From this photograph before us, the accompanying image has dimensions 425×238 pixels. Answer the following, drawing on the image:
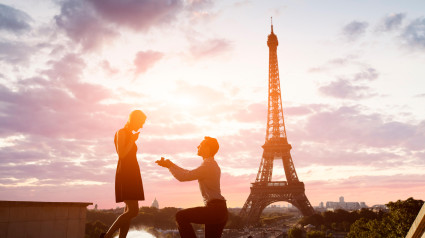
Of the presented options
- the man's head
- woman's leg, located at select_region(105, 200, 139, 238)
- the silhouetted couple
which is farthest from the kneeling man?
woman's leg, located at select_region(105, 200, 139, 238)

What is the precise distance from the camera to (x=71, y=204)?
8914 mm

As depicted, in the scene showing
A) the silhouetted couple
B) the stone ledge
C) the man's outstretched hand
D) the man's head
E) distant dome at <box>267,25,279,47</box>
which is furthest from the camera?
distant dome at <box>267,25,279,47</box>

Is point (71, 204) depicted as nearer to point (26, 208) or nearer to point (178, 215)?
point (26, 208)

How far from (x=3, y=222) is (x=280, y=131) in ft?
201

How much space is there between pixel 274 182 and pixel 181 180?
59105 millimetres

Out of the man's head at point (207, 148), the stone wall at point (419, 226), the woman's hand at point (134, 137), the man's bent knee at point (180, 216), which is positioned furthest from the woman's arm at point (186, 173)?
the stone wall at point (419, 226)

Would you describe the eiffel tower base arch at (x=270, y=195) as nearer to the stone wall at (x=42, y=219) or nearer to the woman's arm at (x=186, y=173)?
the stone wall at (x=42, y=219)

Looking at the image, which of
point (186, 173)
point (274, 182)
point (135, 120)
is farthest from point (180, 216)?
point (274, 182)

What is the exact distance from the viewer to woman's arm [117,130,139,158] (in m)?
6.22

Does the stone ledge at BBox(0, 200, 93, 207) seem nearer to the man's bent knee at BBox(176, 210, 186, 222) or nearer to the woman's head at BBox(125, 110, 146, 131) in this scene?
the woman's head at BBox(125, 110, 146, 131)

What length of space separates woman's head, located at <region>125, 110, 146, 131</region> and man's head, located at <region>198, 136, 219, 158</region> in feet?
4.26

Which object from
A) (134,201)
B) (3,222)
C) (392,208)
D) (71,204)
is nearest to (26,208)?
(3,222)

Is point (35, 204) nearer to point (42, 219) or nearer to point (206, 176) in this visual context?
point (42, 219)

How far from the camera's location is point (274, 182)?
62500 millimetres
